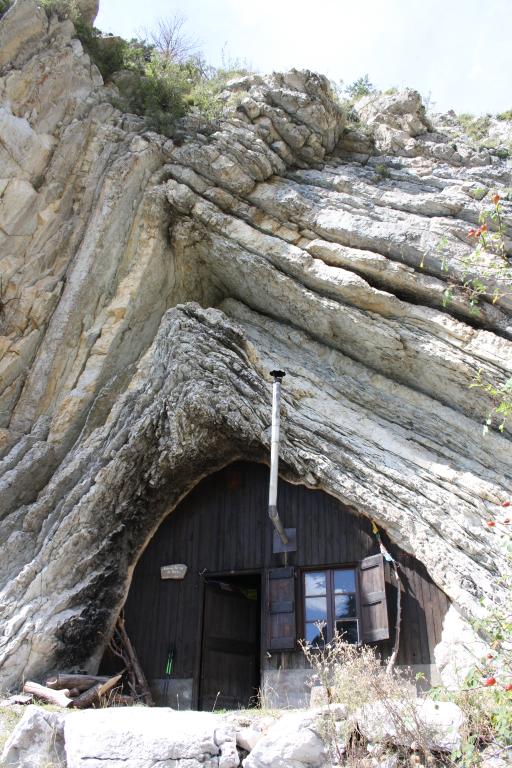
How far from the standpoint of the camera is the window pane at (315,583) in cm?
1106

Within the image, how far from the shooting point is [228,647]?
12.1m

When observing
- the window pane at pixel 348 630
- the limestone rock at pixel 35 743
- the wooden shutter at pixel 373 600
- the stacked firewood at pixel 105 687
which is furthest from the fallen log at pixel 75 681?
the wooden shutter at pixel 373 600

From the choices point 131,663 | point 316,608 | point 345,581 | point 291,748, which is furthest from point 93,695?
point 291,748

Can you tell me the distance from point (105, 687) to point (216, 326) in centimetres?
639

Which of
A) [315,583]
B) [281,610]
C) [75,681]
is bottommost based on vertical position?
[75,681]

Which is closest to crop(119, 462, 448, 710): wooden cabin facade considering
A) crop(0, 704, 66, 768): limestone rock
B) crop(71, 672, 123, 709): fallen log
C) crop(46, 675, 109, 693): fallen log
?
crop(71, 672, 123, 709): fallen log

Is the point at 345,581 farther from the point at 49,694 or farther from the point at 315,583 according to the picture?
the point at 49,694

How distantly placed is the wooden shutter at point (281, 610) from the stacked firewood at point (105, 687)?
97.7 inches

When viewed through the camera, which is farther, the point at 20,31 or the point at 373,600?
the point at 20,31

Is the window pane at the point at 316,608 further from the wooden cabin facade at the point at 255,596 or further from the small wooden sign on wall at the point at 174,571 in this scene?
the small wooden sign on wall at the point at 174,571

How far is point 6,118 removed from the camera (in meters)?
13.6

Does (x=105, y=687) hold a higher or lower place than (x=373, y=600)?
lower

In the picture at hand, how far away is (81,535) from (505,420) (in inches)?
286

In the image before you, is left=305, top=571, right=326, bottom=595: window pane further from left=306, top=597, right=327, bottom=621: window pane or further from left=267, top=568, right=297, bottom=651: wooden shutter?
left=267, top=568, right=297, bottom=651: wooden shutter
